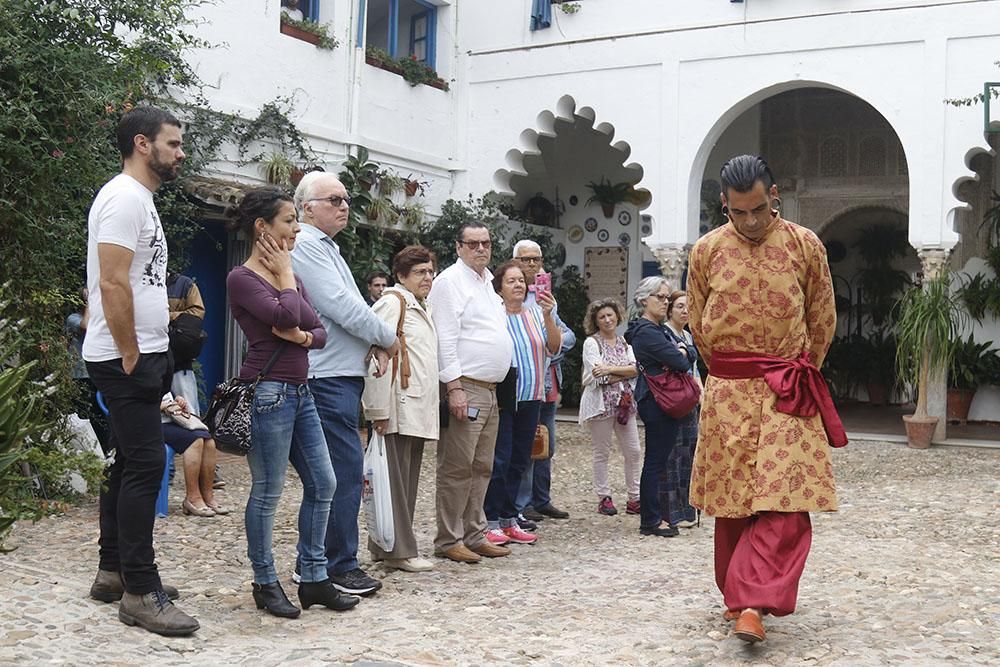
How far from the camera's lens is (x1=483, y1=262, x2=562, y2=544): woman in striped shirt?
20.2 feet

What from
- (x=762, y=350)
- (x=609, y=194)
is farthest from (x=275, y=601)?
(x=609, y=194)

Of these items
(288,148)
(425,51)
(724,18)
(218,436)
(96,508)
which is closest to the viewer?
(218,436)

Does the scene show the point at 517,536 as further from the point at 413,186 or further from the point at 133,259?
the point at 413,186

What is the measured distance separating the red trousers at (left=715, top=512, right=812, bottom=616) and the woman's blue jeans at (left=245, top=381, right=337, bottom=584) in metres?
1.58

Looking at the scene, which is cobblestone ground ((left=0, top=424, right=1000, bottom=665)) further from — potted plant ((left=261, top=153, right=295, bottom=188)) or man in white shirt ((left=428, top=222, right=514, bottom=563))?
potted plant ((left=261, top=153, right=295, bottom=188))

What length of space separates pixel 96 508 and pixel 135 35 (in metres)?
4.49

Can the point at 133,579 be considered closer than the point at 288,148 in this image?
Yes

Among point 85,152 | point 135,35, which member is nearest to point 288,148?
point 135,35

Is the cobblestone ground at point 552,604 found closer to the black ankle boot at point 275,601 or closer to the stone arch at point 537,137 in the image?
the black ankle boot at point 275,601

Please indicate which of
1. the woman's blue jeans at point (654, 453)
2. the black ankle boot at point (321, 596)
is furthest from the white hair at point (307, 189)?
the woman's blue jeans at point (654, 453)

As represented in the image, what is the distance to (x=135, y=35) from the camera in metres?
9.52

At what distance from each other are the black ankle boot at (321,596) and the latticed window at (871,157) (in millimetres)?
12186

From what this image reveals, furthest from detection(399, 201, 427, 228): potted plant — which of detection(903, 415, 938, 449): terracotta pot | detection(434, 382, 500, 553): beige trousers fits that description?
detection(434, 382, 500, 553): beige trousers

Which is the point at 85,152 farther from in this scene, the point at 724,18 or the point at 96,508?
the point at 724,18
